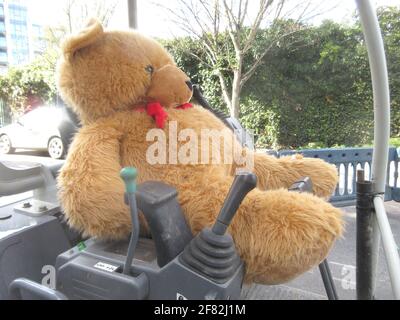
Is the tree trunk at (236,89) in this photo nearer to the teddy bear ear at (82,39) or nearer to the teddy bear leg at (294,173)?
the teddy bear leg at (294,173)

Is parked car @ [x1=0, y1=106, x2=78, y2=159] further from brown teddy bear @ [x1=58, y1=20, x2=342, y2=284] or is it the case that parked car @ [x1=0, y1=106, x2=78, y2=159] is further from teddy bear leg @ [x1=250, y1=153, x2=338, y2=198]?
teddy bear leg @ [x1=250, y1=153, x2=338, y2=198]

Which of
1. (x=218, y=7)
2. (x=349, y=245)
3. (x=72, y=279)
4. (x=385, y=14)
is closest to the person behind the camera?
(x=72, y=279)

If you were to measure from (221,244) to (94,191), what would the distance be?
0.43 meters

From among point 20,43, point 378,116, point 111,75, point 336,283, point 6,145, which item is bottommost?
point 336,283

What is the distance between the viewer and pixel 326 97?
6738 millimetres

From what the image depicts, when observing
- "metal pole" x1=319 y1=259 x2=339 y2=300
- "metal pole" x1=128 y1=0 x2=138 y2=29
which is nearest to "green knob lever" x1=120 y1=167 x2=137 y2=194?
"metal pole" x1=319 y1=259 x2=339 y2=300

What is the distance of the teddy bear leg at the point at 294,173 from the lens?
1402 millimetres

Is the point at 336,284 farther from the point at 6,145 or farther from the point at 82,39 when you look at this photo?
the point at 6,145

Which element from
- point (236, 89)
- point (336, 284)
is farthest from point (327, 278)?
point (236, 89)

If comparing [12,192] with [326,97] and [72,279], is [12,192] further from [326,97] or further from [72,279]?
[326,97]

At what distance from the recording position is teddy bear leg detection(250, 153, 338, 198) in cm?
140

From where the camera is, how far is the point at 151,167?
1.13 metres

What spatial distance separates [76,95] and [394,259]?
1.10 metres

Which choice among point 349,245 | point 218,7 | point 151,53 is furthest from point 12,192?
point 218,7
